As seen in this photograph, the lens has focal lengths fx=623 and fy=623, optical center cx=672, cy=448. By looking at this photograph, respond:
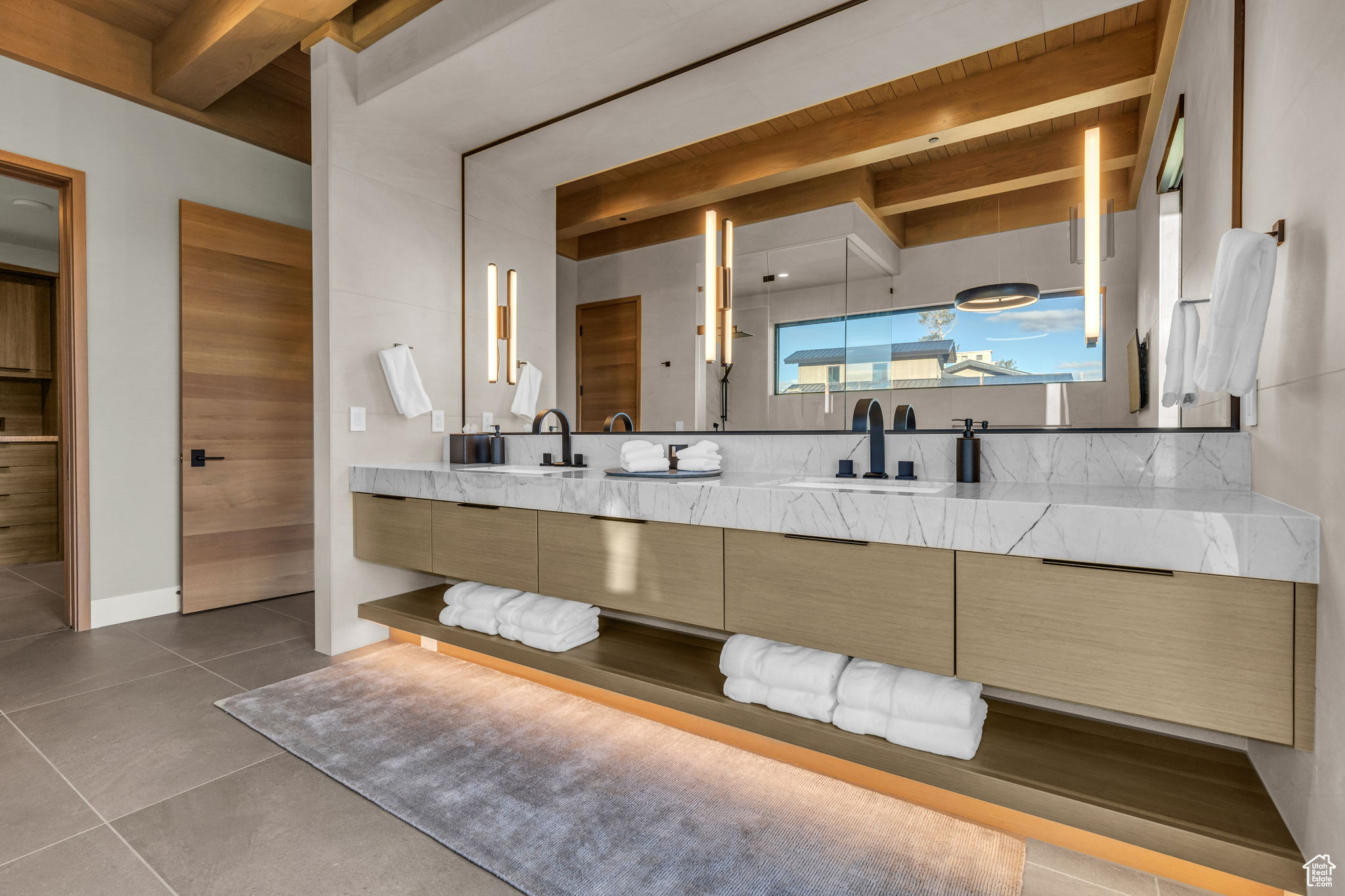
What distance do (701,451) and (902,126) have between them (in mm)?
1295

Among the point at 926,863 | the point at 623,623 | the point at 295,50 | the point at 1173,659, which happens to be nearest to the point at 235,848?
the point at 623,623

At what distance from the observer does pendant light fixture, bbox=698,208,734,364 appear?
7.61 feet

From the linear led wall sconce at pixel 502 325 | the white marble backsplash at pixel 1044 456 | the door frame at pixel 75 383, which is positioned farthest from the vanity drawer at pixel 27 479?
the white marble backsplash at pixel 1044 456

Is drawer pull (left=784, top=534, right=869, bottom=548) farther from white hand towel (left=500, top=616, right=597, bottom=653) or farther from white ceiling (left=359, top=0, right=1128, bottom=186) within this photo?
white ceiling (left=359, top=0, right=1128, bottom=186)

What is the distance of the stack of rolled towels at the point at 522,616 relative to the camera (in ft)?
7.03

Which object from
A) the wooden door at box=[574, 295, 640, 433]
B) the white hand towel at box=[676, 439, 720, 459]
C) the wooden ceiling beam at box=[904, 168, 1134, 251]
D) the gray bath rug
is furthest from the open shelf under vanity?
the wooden ceiling beam at box=[904, 168, 1134, 251]

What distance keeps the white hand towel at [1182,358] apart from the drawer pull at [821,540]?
30.6 inches

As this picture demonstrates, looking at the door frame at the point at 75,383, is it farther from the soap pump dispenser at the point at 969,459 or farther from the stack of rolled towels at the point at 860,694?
the soap pump dispenser at the point at 969,459

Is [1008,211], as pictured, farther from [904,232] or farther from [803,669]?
[803,669]

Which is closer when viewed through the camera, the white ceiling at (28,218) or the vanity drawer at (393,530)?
the vanity drawer at (393,530)

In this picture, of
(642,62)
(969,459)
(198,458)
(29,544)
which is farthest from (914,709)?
(29,544)

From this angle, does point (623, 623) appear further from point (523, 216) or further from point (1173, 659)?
point (523, 216)

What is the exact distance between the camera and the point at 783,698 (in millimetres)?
1626

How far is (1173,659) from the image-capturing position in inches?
45.4
